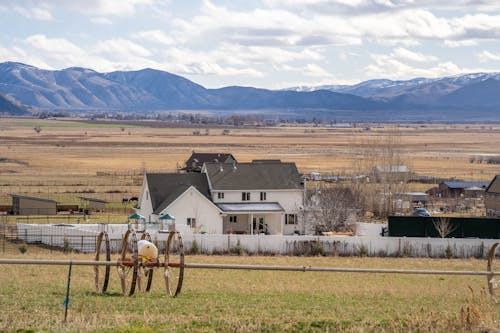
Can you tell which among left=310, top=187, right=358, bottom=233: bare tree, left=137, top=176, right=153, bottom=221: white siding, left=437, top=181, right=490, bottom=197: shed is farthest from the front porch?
left=437, top=181, right=490, bottom=197: shed

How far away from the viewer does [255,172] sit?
4800 centimetres

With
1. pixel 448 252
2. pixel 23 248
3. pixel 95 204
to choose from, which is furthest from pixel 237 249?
pixel 95 204

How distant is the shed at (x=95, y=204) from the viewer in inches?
2163

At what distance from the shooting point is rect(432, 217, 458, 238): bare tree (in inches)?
1607

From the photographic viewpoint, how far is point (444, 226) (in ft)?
133

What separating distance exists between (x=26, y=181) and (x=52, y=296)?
6351 cm

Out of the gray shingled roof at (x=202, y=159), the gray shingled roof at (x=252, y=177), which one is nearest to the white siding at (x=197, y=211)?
the gray shingled roof at (x=252, y=177)

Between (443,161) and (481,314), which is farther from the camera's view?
(443,161)

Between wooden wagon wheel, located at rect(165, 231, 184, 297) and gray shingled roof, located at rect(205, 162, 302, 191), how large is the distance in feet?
37.0

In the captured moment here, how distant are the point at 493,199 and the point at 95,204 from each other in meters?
25.3

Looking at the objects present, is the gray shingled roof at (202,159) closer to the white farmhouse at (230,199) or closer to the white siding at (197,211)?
the white farmhouse at (230,199)

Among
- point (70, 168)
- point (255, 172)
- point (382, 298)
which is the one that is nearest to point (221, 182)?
A: point (255, 172)

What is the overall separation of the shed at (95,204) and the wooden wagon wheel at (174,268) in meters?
20.2

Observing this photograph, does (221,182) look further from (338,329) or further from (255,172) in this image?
(338,329)
